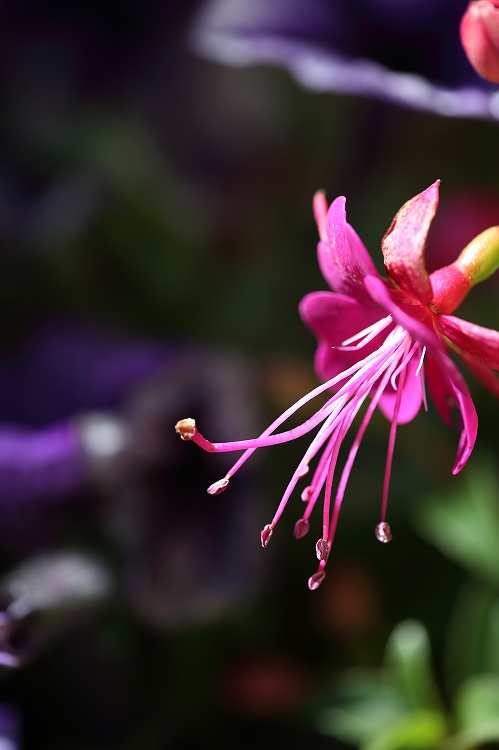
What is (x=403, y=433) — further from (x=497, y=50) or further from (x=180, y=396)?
(x=497, y=50)

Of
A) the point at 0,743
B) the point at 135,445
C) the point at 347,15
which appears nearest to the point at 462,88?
the point at 347,15

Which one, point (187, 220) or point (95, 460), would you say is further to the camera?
point (187, 220)

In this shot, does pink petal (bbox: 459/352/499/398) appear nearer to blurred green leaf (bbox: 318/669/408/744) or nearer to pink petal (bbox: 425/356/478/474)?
pink petal (bbox: 425/356/478/474)

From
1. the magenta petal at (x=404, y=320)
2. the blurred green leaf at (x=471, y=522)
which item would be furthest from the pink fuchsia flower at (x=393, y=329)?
the blurred green leaf at (x=471, y=522)

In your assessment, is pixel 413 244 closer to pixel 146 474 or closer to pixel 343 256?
pixel 343 256

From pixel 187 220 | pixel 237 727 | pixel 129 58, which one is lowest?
pixel 237 727

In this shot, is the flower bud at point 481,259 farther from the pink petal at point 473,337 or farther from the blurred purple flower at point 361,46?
the blurred purple flower at point 361,46

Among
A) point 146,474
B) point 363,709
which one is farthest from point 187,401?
point 363,709
